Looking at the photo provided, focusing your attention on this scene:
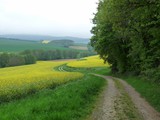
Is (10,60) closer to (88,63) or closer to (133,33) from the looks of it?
(88,63)

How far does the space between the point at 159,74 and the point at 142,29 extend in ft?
17.3

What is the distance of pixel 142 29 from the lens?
23953 millimetres

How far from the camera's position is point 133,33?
86.6 ft

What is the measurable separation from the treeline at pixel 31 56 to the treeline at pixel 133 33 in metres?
73.8

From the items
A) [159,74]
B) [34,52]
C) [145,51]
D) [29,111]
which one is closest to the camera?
[29,111]

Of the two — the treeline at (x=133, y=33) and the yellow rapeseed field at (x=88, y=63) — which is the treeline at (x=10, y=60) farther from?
the treeline at (x=133, y=33)

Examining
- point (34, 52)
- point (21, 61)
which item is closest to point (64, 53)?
point (34, 52)

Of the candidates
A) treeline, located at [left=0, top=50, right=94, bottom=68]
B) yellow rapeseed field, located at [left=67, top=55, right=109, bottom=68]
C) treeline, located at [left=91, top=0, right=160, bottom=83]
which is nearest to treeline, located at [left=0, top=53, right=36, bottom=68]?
treeline, located at [left=0, top=50, right=94, bottom=68]

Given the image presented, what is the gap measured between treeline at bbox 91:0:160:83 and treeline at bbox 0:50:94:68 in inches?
2905

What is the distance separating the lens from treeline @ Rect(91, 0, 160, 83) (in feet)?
53.4

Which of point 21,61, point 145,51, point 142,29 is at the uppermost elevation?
point 142,29

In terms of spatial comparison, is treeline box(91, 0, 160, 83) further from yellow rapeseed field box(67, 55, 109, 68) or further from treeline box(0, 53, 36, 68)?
treeline box(0, 53, 36, 68)

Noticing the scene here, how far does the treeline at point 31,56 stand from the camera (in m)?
123

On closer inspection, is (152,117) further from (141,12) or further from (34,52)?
(34,52)
